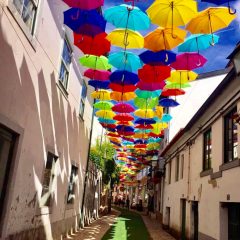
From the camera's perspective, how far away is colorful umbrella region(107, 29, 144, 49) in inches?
330

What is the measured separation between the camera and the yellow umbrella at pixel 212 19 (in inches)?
289

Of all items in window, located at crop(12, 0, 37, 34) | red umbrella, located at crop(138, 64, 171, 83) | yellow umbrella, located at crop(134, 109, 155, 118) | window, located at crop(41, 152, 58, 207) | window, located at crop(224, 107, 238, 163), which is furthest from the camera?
yellow umbrella, located at crop(134, 109, 155, 118)

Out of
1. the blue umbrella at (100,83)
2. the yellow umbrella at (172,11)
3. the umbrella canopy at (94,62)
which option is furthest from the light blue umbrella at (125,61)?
the yellow umbrella at (172,11)

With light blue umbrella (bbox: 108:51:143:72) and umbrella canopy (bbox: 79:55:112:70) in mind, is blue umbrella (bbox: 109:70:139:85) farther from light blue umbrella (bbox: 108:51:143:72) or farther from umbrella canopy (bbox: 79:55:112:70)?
umbrella canopy (bbox: 79:55:112:70)

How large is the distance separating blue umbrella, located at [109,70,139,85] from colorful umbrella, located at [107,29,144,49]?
172 cm

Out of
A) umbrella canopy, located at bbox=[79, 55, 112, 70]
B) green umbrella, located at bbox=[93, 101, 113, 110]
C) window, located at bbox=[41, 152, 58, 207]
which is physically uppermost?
umbrella canopy, located at bbox=[79, 55, 112, 70]

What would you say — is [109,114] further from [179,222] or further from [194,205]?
[179,222]

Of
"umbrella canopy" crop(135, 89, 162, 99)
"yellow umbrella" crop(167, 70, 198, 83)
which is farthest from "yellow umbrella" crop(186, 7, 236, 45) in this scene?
"umbrella canopy" crop(135, 89, 162, 99)

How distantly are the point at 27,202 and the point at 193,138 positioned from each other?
8462mm

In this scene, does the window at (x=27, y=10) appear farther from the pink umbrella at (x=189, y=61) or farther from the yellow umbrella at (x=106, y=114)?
the yellow umbrella at (x=106, y=114)

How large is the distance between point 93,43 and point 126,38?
96 cm

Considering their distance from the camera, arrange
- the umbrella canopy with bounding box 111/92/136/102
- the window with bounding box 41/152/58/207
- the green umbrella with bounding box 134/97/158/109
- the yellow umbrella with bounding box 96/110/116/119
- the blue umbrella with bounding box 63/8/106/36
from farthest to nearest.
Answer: the yellow umbrella with bounding box 96/110/116/119 < the green umbrella with bounding box 134/97/158/109 < the umbrella canopy with bounding box 111/92/136/102 < the window with bounding box 41/152/58/207 < the blue umbrella with bounding box 63/8/106/36

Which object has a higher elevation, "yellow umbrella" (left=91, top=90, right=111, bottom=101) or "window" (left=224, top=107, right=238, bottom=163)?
"yellow umbrella" (left=91, top=90, right=111, bottom=101)

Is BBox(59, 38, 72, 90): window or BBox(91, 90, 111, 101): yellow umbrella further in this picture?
BBox(91, 90, 111, 101): yellow umbrella
